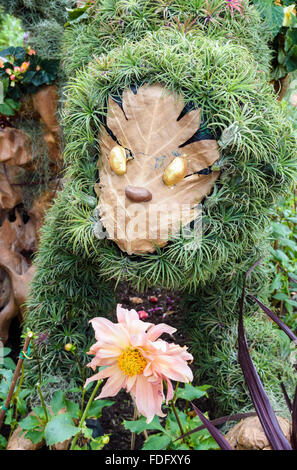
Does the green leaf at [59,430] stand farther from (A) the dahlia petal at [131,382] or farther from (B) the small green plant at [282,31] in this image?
(B) the small green plant at [282,31]

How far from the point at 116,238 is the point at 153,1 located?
637 millimetres

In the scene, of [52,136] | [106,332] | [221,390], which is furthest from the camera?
[52,136]

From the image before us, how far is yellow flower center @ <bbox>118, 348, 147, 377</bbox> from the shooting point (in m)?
0.71

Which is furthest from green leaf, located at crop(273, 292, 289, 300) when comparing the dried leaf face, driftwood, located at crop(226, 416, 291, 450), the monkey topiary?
the dried leaf face

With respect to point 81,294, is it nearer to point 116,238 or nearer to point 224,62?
point 116,238

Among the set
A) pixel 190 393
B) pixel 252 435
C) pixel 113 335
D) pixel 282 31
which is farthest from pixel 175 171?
pixel 282 31

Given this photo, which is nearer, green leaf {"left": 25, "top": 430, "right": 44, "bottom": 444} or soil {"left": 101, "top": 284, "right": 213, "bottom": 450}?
green leaf {"left": 25, "top": 430, "right": 44, "bottom": 444}

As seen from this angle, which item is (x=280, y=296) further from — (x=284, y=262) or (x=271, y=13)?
(x=271, y=13)

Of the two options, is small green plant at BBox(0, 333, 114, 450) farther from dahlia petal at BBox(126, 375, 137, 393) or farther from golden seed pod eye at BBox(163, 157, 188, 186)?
golden seed pod eye at BBox(163, 157, 188, 186)

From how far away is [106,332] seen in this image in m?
0.73

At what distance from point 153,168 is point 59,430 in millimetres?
590

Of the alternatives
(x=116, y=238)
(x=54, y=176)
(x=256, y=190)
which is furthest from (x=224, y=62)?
(x=54, y=176)

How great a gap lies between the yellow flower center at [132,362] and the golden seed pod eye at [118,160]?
407 mm

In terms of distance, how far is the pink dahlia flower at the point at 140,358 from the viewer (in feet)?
2.28
